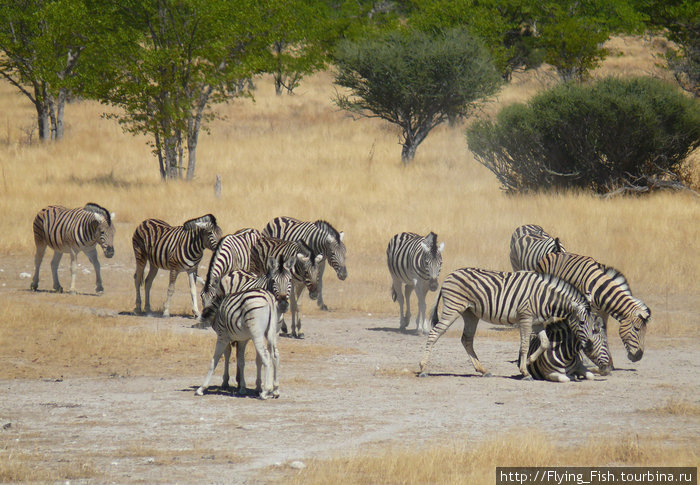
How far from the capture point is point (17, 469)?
23.1ft

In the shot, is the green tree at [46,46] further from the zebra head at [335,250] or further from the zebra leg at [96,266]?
the zebra head at [335,250]

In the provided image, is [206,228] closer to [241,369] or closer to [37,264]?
[37,264]

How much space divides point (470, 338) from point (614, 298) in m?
2.12

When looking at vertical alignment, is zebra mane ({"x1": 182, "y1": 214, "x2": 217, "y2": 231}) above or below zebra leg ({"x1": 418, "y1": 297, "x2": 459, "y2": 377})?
above

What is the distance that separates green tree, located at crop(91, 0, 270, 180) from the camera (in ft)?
104

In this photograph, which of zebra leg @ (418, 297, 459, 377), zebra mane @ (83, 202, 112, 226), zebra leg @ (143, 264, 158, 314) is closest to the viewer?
zebra leg @ (418, 297, 459, 377)

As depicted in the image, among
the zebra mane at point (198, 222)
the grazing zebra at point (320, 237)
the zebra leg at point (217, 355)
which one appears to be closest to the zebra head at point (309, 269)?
the grazing zebra at point (320, 237)

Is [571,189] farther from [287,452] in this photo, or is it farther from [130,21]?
[287,452]

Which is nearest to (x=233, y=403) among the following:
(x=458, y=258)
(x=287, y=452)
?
(x=287, y=452)

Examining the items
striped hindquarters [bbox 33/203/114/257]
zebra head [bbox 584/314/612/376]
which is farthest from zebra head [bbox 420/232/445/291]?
striped hindquarters [bbox 33/203/114/257]

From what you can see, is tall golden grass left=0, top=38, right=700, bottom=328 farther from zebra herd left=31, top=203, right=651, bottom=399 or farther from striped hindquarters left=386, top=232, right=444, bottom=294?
striped hindquarters left=386, top=232, right=444, bottom=294

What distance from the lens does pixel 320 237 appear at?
15.8 metres

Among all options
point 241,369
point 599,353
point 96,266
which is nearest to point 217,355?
point 241,369

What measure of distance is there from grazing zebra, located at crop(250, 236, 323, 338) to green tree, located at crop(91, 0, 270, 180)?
17833 millimetres
